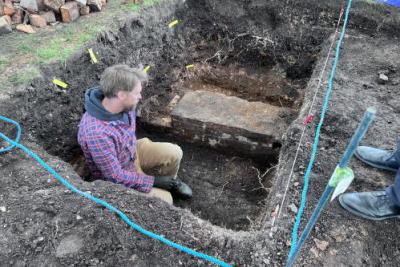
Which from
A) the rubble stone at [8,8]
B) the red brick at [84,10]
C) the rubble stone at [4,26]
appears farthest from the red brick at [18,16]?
the red brick at [84,10]

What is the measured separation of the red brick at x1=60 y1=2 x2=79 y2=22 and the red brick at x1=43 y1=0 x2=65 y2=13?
4cm

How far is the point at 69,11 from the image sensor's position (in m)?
4.14

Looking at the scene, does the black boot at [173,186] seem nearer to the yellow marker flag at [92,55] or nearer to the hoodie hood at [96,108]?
the hoodie hood at [96,108]

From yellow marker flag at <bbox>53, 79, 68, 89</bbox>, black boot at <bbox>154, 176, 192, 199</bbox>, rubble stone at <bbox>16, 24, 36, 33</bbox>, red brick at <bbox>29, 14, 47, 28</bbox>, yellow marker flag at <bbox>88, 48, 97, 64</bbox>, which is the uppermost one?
red brick at <bbox>29, 14, 47, 28</bbox>

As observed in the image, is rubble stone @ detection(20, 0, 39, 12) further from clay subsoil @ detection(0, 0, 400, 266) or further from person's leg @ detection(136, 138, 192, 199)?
person's leg @ detection(136, 138, 192, 199)

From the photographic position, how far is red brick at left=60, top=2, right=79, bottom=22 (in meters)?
4.13

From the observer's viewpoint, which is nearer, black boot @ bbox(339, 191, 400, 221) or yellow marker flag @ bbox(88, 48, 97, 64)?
black boot @ bbox(339, 191, 400, 221)

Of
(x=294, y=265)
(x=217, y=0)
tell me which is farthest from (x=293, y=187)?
(x=217, y=0)

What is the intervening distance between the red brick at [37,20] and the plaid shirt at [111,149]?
2.18 meters

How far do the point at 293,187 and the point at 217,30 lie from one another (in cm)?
375

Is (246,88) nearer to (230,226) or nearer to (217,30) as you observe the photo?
(217,30)

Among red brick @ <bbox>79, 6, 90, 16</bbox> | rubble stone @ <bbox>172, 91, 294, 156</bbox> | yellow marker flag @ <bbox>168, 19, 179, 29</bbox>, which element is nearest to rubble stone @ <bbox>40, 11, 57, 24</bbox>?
red brick @ <bbox>79, 6, 90, 16</bbox>

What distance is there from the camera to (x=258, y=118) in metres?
3.93

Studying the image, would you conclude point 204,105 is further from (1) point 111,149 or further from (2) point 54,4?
(2) point 54,4
